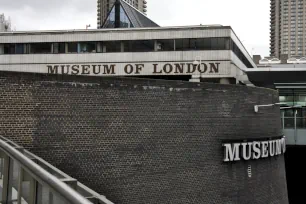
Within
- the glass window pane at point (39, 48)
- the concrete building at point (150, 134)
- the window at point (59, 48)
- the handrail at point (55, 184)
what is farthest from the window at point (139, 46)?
the handrail at point (55, 184)

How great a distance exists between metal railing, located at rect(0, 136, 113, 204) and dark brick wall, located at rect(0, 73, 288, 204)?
499 centimetres

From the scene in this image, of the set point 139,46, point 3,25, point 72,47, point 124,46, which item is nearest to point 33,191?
point 139,46

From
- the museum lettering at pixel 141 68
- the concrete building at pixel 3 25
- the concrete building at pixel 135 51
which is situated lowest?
the museum lettering at pixel 141 68

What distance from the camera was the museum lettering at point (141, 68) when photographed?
31141mm

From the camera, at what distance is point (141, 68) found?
3222 centimetres

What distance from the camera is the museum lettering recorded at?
3114 centimetres

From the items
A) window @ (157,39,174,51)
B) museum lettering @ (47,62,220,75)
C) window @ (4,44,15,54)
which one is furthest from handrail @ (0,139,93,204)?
window @ (4,44,15,54)

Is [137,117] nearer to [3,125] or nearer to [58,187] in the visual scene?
[3,125]

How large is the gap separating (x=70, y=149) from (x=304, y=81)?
2103 centimetres

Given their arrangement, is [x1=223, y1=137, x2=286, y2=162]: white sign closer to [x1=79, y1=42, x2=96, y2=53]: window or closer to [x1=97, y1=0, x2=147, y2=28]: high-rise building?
[x1=79, y1=42, x2=96, y2=53]: window

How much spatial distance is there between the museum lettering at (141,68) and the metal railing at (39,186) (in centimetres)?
2496

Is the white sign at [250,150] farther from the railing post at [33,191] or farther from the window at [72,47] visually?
the window at [72,47]

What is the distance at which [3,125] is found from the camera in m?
11.6

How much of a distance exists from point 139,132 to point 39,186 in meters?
9.22
